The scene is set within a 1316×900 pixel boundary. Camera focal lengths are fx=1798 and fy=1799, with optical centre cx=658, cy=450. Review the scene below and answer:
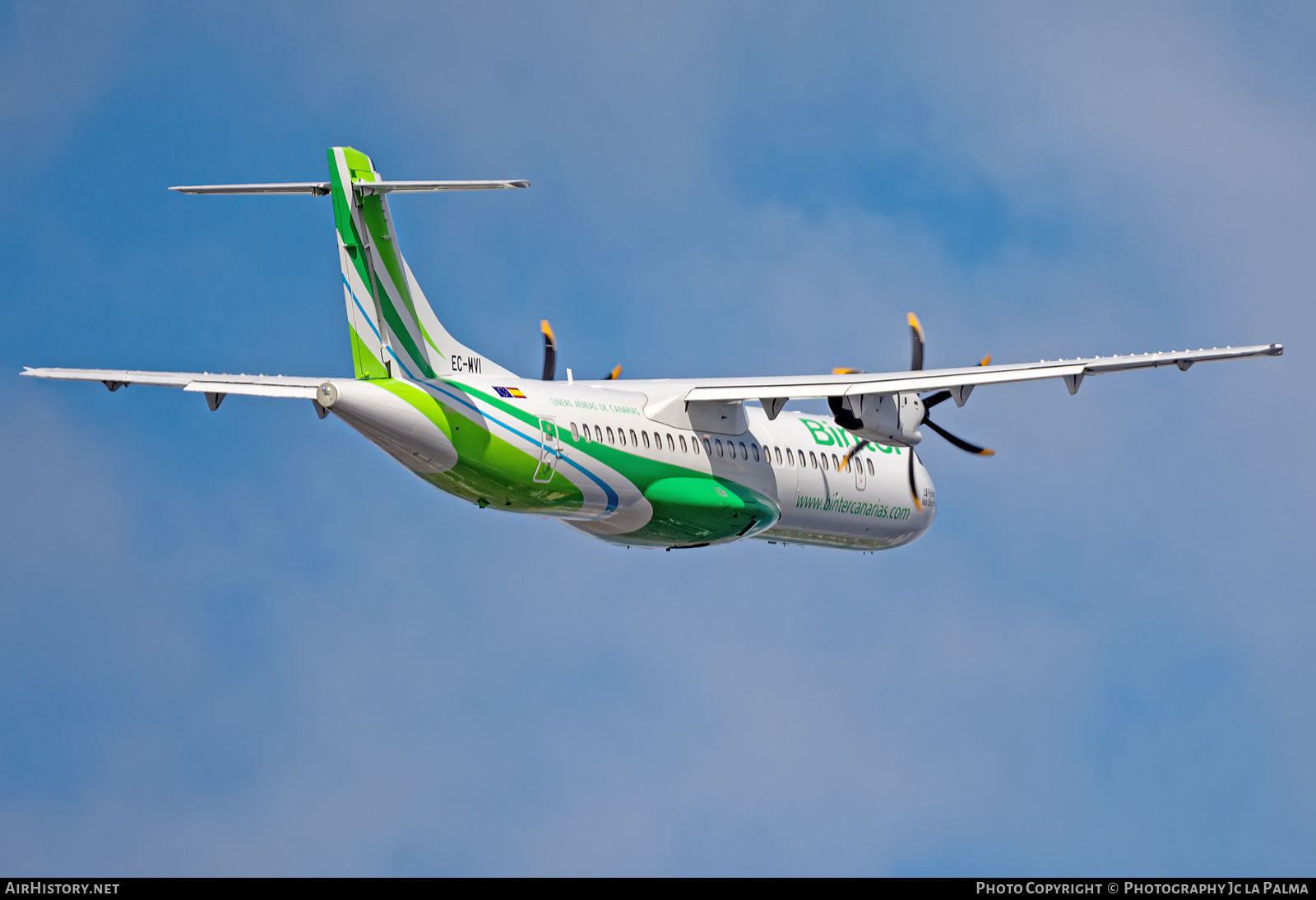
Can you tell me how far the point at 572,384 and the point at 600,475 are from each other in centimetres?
210

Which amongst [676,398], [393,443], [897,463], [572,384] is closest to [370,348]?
[393,443]

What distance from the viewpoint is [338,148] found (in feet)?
98.5

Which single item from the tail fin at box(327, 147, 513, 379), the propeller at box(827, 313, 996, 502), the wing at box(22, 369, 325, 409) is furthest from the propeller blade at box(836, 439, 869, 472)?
the wing at box(22, 369, 325, 409)

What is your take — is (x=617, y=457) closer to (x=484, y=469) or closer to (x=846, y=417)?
(x=484, y=469)

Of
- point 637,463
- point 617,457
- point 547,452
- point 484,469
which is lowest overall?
point 484,469

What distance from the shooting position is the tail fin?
29781 millimetres

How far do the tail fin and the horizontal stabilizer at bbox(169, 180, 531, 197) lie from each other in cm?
6

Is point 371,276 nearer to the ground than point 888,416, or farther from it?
nearer to the ground

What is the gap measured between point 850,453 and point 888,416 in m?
4.05

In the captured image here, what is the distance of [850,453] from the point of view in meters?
38.8

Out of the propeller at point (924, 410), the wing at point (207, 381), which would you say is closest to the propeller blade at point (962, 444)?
the propeller at point (924, 410)

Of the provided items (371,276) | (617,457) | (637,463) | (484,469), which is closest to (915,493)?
(637,463)

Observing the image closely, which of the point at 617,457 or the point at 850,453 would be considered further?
the point at 850,453
